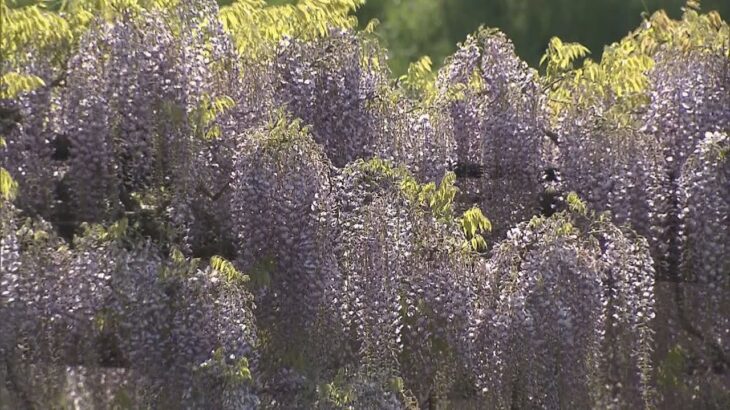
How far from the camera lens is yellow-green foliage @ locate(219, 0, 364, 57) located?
726cm

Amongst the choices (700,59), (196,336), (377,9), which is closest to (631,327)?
(700,59)

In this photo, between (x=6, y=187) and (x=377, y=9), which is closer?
(x=6, y=187)

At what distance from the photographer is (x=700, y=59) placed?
25.6ft

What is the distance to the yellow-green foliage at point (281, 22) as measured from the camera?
286 inches

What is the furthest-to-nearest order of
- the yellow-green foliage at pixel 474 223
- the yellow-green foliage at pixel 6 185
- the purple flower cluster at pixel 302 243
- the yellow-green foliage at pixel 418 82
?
the yellow-green foliage at pixel 418 82
the yellow-green foliage at pixel 474 223
the purple flower cluster at pixel 302 243
the yellow-green foliage at pixel 6 185

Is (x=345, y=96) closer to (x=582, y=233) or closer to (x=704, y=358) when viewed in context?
(x=582, y=233)

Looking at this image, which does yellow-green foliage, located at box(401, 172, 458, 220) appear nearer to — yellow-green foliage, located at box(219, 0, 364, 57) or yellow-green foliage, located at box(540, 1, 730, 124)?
yellow-green foliage, located at box(219, 0, 364, 57)

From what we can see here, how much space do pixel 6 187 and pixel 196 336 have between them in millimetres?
1068

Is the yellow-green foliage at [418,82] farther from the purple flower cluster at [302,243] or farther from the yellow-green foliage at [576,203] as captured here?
the yellow-green foliage at [576,203]

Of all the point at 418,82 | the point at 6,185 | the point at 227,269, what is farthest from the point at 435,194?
the point at 6,185

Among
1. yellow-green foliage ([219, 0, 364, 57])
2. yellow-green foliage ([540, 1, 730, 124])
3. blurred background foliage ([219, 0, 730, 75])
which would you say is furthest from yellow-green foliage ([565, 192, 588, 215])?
blurred background foliage ([219, 0, 730, 75])

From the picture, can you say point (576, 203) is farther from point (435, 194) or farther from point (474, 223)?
point (435, 194)

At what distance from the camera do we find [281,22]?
7.41 meters

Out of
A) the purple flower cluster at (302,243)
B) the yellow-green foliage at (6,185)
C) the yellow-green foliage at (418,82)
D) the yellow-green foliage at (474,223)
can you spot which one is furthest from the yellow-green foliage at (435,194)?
the yellow-green foliage at (6,185)
